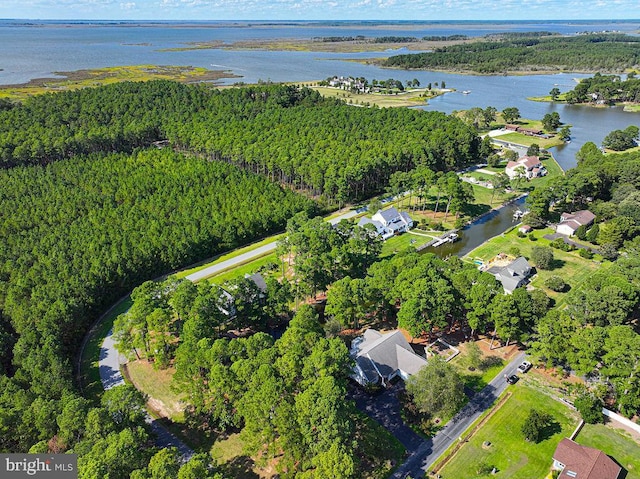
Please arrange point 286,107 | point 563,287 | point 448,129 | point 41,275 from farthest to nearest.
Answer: point 286,107
point 448,129
point 563,287
point 41,275

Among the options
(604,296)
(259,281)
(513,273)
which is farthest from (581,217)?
(259,281)

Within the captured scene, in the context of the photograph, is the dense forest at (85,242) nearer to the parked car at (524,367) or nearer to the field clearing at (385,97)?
the parked car at (524,367)

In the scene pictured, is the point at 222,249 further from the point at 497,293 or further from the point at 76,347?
the point at 497,293

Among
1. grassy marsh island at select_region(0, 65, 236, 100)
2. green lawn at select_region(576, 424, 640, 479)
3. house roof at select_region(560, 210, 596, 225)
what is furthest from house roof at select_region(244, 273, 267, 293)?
→ grassy marsh island at select_region(0, 65, 236, 100)

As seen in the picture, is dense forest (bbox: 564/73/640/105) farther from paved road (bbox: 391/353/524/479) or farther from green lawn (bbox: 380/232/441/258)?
paved road (bbox: 391/353/524/479)

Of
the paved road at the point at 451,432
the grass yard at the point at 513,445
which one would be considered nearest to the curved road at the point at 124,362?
the paved road at the point at 451,432

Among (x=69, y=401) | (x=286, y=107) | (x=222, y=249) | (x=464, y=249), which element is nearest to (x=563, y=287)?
(x=464, y=249)
